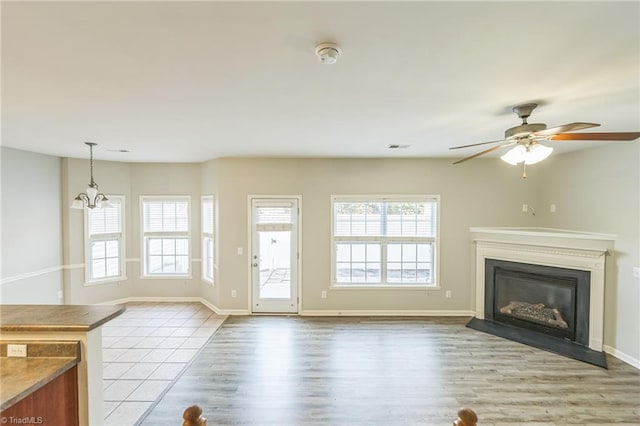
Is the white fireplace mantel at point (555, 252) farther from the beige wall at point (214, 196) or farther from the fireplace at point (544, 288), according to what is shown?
the beige wall at point (214, 196)

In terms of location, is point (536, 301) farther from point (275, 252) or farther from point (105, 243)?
point (105, 243)

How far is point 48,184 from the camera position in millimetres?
4773

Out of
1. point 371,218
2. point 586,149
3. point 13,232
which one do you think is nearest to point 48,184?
point 13,232

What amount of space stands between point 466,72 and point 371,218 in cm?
339

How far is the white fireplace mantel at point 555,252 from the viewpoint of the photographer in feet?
12.2

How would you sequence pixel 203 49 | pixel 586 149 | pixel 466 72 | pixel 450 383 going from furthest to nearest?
pixel 586 149
pixel 450 383
pixel 466 72
pixel 203 49

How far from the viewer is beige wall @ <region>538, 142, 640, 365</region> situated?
3.48 metres

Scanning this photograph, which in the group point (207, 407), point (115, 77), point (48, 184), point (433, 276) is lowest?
point (207, 407)

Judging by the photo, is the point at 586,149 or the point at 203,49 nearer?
the point at 203,49

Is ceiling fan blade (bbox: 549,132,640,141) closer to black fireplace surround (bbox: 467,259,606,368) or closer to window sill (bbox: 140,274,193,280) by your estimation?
black fireplace surround (bbox: 467,259,606,368)

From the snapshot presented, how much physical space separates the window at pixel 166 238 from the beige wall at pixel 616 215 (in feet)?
22.5

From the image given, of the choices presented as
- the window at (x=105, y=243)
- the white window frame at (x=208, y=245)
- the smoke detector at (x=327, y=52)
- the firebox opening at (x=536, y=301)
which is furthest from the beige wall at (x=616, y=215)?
the window at (x=105, y=243)

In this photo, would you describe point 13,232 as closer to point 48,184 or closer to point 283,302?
point 48,184
